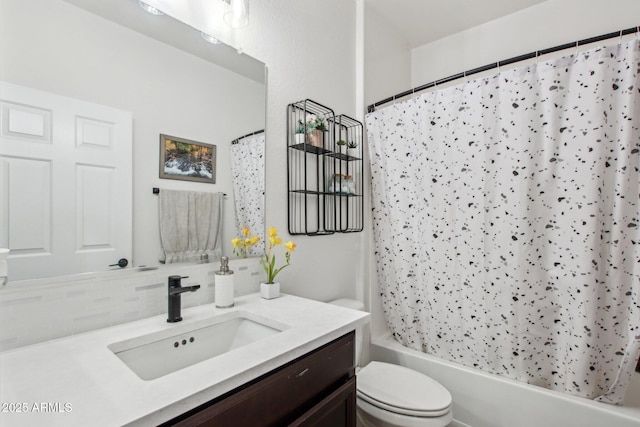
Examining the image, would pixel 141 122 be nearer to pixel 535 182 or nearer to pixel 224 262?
pixel 224 262

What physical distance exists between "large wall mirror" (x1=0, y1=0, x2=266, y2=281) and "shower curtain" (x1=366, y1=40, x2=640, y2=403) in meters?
1.13

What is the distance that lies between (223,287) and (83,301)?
16.4 inches

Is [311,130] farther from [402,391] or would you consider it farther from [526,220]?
[402,391]

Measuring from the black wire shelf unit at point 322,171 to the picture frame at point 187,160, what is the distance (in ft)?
1.41

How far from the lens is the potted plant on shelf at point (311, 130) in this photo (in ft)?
5.03

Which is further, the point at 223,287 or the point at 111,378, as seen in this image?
the point at 223,287

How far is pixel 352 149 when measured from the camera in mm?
2033

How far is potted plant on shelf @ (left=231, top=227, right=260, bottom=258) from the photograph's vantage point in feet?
4.30

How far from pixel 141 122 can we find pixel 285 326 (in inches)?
32.6

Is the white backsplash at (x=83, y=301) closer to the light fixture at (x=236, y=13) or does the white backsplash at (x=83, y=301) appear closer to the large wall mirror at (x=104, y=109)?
the large wall mirror at (x=104, y=109)

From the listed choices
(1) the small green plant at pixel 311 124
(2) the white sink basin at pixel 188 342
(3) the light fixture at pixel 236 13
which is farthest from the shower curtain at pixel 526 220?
(2) the white sink basin at pixel 188 342

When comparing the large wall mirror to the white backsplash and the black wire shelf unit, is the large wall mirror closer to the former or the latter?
the white backsplash

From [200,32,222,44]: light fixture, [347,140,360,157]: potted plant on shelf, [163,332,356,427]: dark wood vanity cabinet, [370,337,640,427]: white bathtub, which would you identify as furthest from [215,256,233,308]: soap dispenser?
[370,337,640,427]: white bathtub

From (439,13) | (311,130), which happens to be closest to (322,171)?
(311,130)
